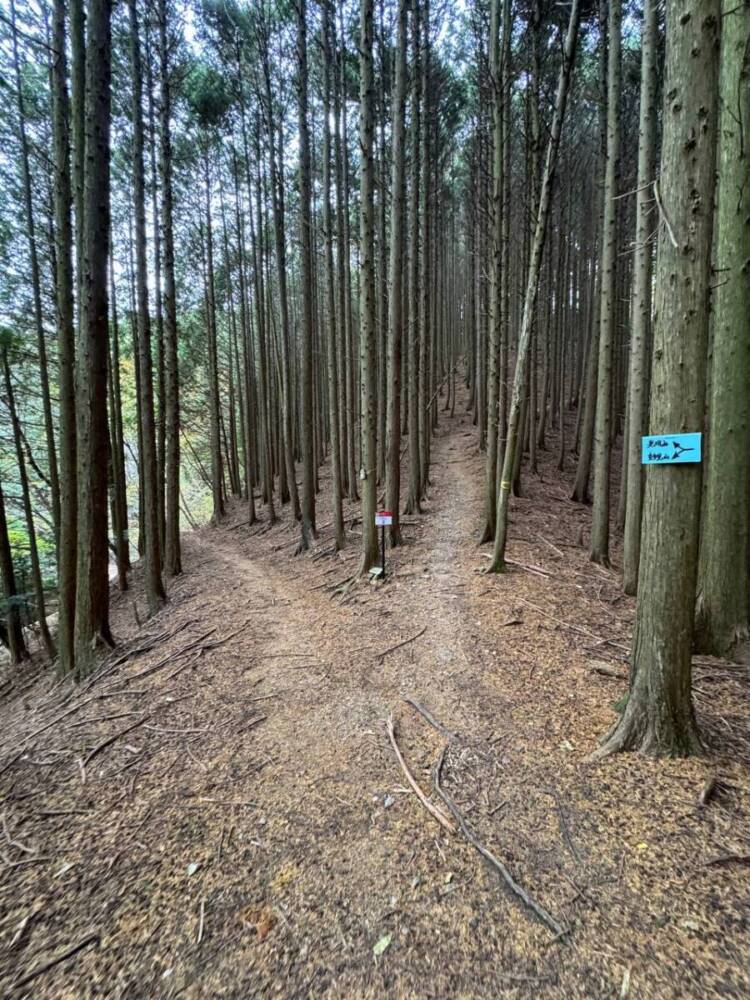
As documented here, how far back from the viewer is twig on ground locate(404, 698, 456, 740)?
11.0ft

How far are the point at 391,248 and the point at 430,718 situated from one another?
672 cm

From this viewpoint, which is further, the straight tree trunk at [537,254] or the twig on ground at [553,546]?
the twig on ground at [553,546]

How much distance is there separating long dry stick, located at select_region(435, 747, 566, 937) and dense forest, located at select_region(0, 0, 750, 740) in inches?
45.5

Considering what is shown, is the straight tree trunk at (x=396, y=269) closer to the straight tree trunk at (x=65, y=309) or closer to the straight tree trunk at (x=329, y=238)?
the straight tree trunk at (x=329, y=238)

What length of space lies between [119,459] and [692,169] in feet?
38.5

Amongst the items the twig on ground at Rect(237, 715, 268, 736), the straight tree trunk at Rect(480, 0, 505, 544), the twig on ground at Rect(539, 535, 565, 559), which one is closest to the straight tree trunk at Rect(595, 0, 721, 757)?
the twig on ground at Rect(237, 715, 268, 736)

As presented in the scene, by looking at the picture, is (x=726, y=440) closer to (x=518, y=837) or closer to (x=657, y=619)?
(x=657, y=619)

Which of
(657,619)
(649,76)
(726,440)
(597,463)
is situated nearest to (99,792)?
(657,619)

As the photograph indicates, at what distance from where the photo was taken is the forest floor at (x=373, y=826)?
1.85m

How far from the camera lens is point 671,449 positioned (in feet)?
8.51

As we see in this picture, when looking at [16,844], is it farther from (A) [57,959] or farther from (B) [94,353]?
(B) [94,353]

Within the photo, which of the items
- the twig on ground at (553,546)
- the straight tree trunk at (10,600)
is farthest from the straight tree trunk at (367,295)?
the straight tree trunk at (10,600)

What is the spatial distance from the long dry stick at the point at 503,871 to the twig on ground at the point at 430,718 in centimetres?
45

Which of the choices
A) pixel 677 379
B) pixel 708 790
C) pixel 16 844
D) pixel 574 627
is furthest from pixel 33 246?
pixel 708 790
